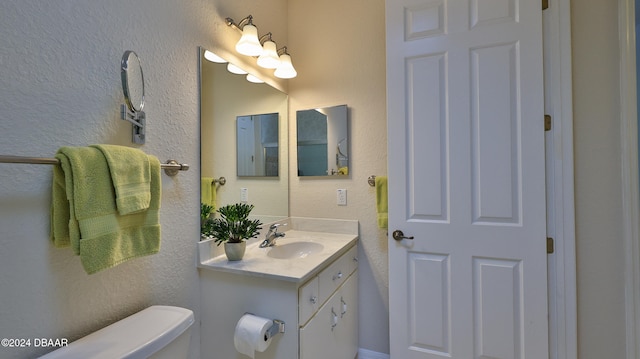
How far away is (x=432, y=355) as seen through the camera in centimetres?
149

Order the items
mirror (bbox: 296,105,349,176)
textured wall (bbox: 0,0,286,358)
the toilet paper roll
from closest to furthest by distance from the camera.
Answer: textured wall (bbox: 0,0,286,358), the toilet paper roll, mirror (bbox: 296,105,349,176)

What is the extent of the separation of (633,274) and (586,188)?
419 millimetres

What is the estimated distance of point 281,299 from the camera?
1.13 meters

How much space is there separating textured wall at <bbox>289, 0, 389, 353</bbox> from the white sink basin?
32cm

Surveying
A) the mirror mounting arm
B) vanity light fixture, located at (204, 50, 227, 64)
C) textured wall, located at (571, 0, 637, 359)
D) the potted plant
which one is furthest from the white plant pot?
textured wall, located at (571, 0, 637, 359)

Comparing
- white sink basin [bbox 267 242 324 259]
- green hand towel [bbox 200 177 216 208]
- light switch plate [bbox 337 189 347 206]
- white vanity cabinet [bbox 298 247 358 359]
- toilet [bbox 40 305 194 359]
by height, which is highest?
green hand towel [bbox 200 177 216 208]

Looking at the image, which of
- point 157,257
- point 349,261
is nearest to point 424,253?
point 349,261

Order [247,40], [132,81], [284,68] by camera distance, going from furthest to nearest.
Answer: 1. [284,68]
2. [247,40]
3. [132,81]

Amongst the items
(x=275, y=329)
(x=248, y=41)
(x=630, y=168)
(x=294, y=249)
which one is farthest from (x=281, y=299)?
(x=630, y=168)

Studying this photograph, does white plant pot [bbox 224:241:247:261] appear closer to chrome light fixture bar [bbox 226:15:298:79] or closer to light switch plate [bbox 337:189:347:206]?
light switch plate [bbox 337:189:347:206]

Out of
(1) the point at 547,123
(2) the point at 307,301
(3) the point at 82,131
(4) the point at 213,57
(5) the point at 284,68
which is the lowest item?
(2) the point at 307,301

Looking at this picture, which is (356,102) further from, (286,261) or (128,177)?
(128,177)

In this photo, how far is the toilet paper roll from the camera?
104 centimetres

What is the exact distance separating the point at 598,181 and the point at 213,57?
78.8 inches
